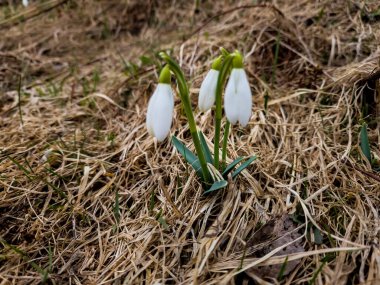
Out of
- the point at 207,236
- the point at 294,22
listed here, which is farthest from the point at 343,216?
the point at 294,22

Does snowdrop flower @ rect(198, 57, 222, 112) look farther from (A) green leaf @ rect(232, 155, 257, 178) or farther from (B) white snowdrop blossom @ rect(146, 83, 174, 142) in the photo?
(A) green leaf @ rect(232, 155, 257, 178)

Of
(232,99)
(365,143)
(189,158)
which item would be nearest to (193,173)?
(189,158)

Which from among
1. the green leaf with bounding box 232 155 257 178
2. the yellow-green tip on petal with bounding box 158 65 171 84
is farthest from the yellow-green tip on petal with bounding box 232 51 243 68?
the green leaf with bounding box 232 155 257 178

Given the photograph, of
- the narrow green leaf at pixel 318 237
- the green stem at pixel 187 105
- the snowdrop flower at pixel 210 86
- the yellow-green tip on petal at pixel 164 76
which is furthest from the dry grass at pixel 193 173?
the yellow-green tip on petal at pixel 164 76

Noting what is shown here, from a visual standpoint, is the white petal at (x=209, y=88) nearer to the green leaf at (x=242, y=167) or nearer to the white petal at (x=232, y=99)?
the white petal at (x=232, y=99)

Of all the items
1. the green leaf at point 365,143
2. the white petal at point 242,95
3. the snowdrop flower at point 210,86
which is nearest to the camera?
the white petal at point 242,95
